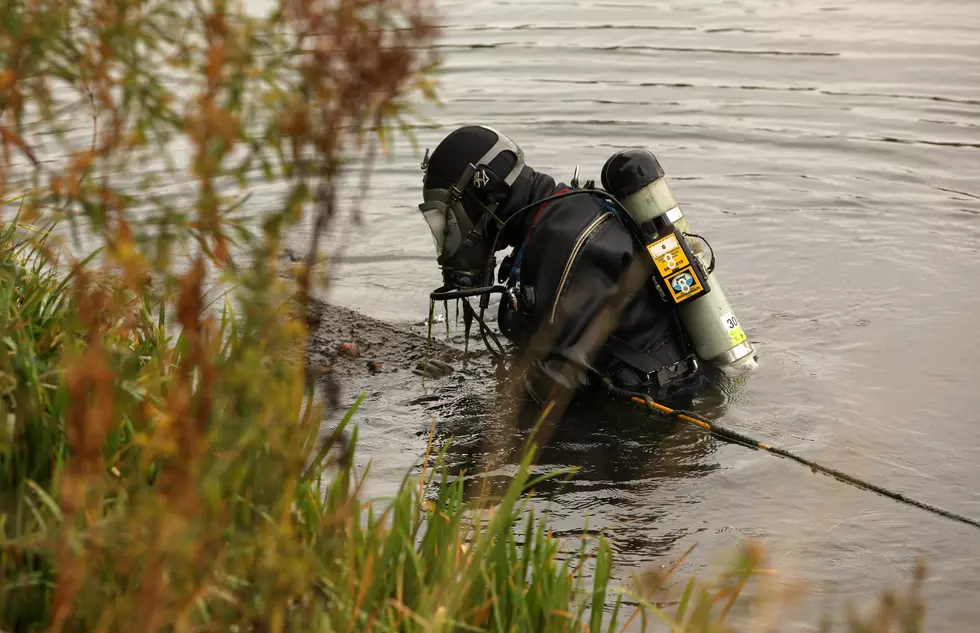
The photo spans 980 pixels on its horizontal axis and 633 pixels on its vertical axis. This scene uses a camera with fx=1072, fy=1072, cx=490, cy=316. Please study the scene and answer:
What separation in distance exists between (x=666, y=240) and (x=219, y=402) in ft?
10.2

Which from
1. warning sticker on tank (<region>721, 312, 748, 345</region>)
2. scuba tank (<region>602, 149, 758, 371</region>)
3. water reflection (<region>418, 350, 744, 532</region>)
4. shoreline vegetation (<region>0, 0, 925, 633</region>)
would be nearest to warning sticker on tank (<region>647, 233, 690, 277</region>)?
scuba tank (<region>602, 149, 758, 371</region>)

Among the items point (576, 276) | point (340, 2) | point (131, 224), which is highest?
point (340, 2)

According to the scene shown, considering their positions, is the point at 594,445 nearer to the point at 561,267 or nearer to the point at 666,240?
the point at 561,267

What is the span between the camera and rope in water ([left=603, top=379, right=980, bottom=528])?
13.7 ft

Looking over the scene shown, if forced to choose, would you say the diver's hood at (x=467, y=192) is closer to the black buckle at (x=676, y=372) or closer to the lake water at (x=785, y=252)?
the lake water at (x=785, y=252)

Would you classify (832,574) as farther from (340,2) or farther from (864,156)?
(864,156)

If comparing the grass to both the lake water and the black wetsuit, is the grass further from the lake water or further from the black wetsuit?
the black wetsuit

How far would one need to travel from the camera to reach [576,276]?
483 centimetres

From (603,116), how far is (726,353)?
622 cm

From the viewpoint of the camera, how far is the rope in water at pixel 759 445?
13.7 feet

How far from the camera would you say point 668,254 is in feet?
16.1

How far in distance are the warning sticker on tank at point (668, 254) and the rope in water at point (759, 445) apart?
590 millimetres

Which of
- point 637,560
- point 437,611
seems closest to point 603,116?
point 637,560

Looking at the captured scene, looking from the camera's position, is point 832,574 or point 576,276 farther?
point 576,276
